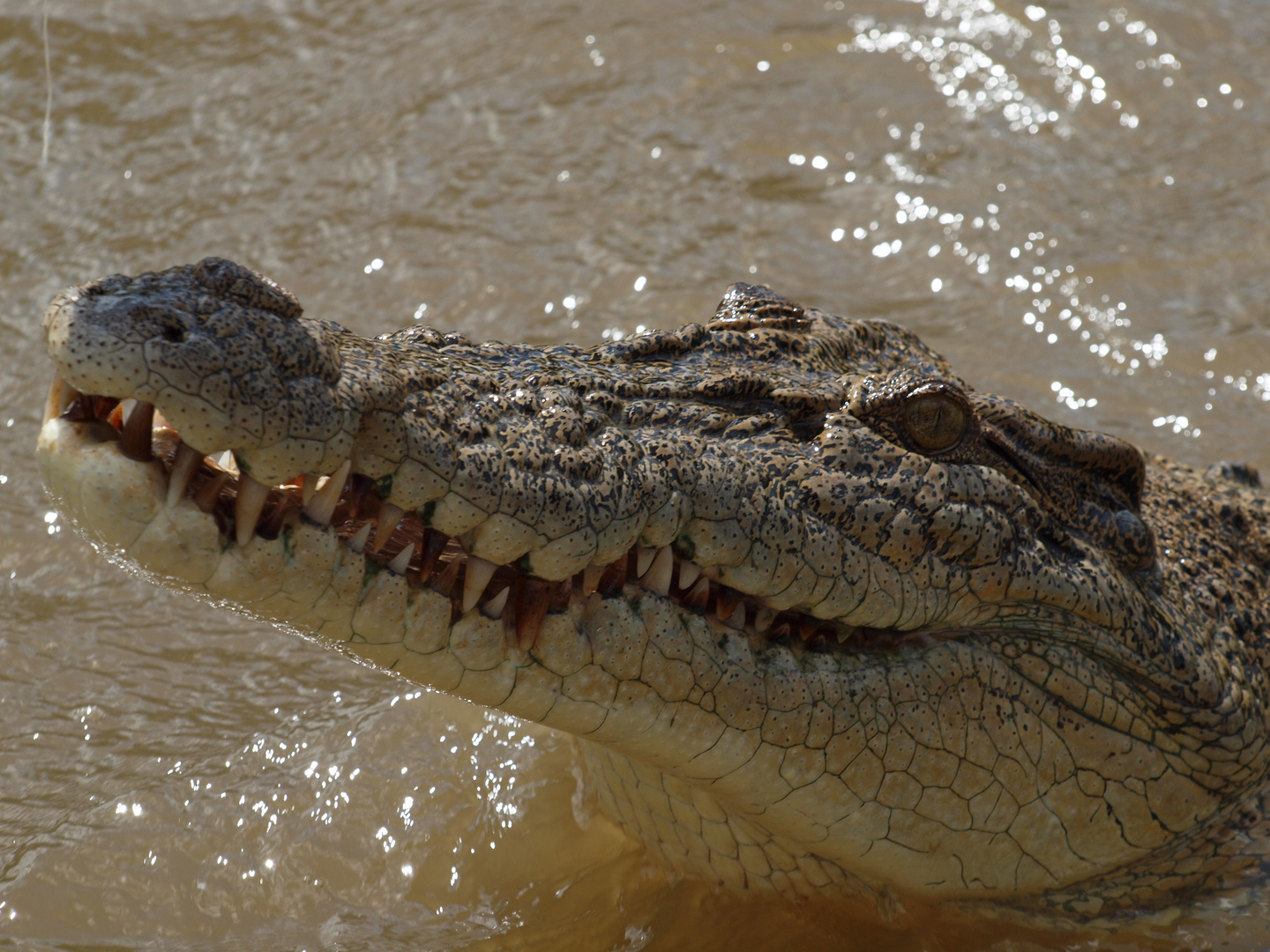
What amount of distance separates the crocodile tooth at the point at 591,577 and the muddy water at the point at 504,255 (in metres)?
1.22

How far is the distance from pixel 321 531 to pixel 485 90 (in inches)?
219

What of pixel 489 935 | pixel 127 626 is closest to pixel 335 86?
pixel 127 626

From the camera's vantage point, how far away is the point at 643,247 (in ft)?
20.1

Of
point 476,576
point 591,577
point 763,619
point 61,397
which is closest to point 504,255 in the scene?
point 763,619

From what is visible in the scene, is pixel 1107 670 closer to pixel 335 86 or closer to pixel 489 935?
pixel 489 935

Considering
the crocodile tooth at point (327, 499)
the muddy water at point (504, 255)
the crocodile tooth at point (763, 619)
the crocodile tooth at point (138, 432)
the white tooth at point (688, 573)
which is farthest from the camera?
the muddy water at point (504, 255)

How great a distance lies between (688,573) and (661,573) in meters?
0.07

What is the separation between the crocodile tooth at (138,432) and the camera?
1907 mm

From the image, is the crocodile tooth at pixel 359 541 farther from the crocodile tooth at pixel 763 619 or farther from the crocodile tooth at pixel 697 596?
the crocodile tooth at pixel 763 619

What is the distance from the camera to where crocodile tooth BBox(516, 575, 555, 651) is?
2.26m

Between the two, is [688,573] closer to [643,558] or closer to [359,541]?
[643,558]

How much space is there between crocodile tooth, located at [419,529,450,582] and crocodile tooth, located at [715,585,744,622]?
A: 2.06 feet

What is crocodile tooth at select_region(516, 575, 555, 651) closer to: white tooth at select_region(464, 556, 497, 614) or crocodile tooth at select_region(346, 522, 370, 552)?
white tooth at select_region(464, 556, 497, 614)

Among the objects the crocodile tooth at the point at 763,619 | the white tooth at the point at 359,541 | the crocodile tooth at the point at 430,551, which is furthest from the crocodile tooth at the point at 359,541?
Answer: the crocodile tooth at the point at 763,619
